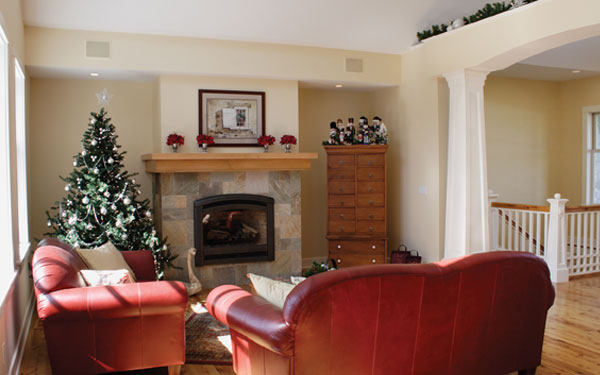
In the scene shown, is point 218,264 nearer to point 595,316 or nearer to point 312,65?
point 312,65

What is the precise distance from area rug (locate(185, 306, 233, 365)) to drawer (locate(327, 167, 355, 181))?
2.65 m

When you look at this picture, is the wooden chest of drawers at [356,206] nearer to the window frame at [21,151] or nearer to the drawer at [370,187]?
the drawer at [370,187]

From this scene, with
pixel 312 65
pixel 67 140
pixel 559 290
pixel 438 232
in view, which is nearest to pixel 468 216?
pixel 438 232

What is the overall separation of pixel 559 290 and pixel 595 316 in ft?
3.46

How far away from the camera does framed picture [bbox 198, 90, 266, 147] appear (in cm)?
635

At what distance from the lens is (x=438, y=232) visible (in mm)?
6492

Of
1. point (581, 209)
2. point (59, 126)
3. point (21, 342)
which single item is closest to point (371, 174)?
point (581, 209)

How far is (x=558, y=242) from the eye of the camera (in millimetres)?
6348

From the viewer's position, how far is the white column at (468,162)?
608cm

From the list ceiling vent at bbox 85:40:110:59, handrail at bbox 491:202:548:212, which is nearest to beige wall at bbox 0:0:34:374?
ceiling vent at bbox 85:40:110:59

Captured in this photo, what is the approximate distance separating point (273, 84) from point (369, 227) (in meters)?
2.25

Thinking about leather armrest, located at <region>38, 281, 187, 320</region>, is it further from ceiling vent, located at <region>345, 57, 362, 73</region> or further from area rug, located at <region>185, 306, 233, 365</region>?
ceiling vent, located at <region>345, 57, 362, 73</region>

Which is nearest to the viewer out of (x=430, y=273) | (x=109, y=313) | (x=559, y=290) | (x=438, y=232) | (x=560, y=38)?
(x=430, y=273)

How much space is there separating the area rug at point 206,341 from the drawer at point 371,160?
116 inches
